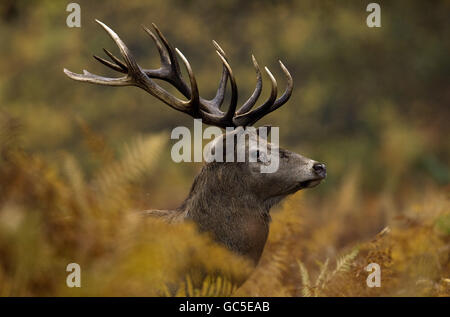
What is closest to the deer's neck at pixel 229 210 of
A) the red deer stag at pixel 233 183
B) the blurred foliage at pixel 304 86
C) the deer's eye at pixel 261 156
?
the red deer stag at pixel 233 183

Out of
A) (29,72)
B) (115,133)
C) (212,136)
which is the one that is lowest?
(212,136)

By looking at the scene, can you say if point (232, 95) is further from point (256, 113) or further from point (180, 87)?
point (180, 87)

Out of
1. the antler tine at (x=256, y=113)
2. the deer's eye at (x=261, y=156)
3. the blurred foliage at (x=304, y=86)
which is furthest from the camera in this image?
the blurred foliage at (x=304, y=86)

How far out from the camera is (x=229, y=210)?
375 cm

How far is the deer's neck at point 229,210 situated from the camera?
3.68m

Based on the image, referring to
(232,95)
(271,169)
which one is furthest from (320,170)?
(232,95)

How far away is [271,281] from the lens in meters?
3.62

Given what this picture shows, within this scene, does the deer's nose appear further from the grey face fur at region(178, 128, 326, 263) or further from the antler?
the antler

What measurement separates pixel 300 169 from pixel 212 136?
75 centimetres

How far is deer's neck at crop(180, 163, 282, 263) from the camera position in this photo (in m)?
3.68

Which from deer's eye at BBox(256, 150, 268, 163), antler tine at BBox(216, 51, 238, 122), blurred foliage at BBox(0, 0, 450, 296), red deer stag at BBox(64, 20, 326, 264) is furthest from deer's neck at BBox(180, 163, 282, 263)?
blurred foliage at BBox(0, 0, 450, 296)

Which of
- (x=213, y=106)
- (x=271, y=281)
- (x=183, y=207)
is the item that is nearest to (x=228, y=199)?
(x=183, y=207)

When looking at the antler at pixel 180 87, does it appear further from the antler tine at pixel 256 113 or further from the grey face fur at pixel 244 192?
the grey face fur at pixel 244 192
